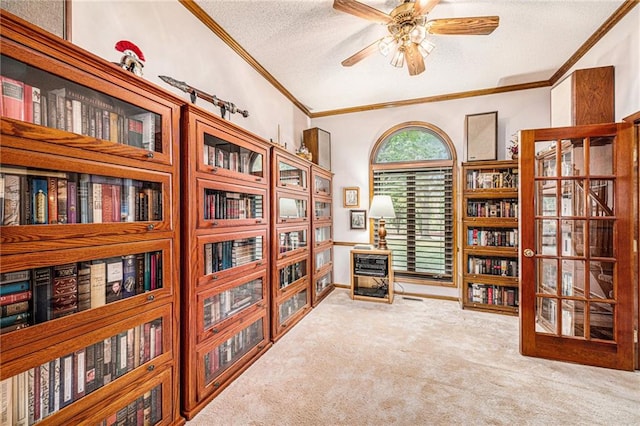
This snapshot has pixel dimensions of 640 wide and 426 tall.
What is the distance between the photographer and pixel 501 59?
2.92 metres

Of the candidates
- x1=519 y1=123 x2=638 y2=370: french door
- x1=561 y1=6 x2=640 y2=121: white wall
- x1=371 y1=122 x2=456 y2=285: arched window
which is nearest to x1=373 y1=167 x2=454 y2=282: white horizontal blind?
x1=371 y1=122 x2=456 y2=285: arched window

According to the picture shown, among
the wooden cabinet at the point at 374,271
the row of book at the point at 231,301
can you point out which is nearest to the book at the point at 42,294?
the row of book at the point at 231,301

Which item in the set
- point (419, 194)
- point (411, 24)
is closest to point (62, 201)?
point (411, 24)

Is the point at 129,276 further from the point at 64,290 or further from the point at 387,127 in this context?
the point at 387,127

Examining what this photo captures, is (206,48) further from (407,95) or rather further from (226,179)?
(407,95)

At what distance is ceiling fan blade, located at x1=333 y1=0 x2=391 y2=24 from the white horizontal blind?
7.98 feet

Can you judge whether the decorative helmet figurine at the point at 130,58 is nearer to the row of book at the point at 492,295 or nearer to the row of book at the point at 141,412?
the row of book at the point at 141,412

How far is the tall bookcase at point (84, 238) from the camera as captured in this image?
92cm

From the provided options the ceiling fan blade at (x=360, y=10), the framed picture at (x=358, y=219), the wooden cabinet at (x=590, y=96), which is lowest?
the framed picture at (x=358, y=219)

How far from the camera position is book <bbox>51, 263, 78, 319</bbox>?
41.1 inches

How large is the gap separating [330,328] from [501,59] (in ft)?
11.5

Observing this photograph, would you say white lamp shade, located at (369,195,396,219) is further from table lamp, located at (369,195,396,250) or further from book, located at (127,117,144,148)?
book, located at (127,117,144,148)

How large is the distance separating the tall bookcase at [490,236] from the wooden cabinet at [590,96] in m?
0.87

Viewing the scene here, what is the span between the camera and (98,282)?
1184 mm
